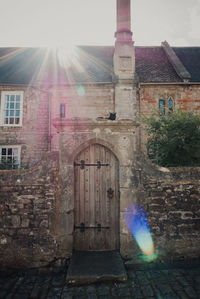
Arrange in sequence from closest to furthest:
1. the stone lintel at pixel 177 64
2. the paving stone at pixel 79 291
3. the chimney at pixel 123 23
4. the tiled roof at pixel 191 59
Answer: the paving stone at pixel 79 291 → the chimney at pixel 123 23 → the stone lintel at pixel 177 64 → the tiled roof at pixel 191 59

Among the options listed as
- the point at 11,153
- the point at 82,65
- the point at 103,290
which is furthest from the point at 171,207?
the point at 82,65

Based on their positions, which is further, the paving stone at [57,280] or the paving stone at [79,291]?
the paving stone at [57,280]

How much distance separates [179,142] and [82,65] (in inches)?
379

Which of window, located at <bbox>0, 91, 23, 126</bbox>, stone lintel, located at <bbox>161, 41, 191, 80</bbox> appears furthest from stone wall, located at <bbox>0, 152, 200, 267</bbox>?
stone lintel, located at <bbox>161, 41, 191, 80</bbox>

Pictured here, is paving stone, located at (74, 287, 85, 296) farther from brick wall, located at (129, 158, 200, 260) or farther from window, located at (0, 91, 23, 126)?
window, located at (0, 91, 23, 126)

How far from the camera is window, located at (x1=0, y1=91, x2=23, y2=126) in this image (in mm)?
11734

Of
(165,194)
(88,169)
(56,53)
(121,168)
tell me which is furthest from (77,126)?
(56,53)

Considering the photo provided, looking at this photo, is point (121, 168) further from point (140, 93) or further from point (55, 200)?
point (140, 93)

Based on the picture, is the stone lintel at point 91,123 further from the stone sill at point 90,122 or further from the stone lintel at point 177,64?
the stone lintel at point 177,64

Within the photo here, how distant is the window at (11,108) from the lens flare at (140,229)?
9.59 meters

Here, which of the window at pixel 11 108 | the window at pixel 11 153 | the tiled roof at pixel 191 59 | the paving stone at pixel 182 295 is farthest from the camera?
the tiled roof at pixel 191 59

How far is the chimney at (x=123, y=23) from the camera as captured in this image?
38.0 ft

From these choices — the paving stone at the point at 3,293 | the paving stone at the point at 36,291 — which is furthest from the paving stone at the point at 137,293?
the paving stone at the point at 3,293

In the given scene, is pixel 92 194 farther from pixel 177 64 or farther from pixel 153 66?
pixel 177 64
